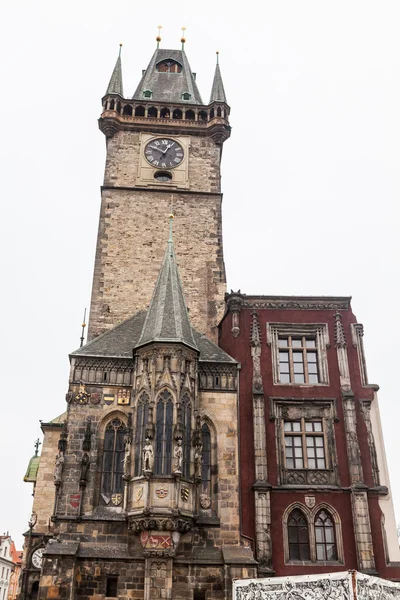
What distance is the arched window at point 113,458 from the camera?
19.8 metres

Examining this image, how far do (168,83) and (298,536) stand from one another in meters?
25.7

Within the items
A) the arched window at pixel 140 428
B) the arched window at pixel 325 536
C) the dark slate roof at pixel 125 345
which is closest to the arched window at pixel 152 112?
the dark slate roof at pixel 125 345

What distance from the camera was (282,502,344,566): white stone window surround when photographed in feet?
64.2

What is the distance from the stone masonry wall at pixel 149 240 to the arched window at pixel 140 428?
598 centimetres

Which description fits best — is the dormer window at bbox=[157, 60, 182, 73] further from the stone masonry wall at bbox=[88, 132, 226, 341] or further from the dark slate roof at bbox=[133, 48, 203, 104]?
the stone masonry wall at bbox=[88, 132, 226, 341]

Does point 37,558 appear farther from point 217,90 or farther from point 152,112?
point 217,90

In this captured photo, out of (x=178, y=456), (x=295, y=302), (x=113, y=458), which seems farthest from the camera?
(x=295, y=302)

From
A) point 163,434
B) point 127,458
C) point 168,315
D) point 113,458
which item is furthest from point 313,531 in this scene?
point 168,315

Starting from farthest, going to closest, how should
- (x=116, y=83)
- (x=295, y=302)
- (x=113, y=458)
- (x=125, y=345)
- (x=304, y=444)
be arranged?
(x=116, y=83)
(x=295, y=302)
(x=125, y=345)
(x=304, y=444)
(x=113, y=458)

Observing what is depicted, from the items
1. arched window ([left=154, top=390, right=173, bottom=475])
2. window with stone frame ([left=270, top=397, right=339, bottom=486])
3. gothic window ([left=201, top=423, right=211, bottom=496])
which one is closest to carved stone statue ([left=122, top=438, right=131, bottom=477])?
arched window ([left=154, top=390, right=173, bottom=475])

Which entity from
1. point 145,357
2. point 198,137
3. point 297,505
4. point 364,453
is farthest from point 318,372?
point 198,137

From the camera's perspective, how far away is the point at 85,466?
19.6 m

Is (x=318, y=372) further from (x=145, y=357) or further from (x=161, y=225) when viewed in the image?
(x=161, y=225)

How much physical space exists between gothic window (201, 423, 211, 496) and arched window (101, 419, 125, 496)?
2.61 m
